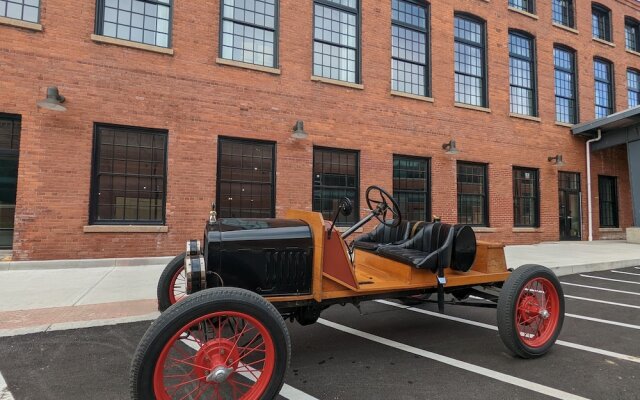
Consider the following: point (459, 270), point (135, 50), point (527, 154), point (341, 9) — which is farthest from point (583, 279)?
point (135, 50)

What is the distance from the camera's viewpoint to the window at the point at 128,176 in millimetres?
8273

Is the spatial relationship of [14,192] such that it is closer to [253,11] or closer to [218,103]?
[218,103]

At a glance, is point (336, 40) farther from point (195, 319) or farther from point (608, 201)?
point (608, 201)

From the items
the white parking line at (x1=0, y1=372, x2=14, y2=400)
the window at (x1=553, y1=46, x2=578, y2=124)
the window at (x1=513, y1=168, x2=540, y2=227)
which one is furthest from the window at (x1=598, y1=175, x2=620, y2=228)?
the white parking line at (x1=0, y1=372, x2=14, y2=400)

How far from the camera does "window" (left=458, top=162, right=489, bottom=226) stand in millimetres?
12473

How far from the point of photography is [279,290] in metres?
3.08

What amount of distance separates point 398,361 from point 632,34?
2171 centimetres

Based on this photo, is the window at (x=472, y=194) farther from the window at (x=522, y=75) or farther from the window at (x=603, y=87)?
the window at (x=603, y=87)

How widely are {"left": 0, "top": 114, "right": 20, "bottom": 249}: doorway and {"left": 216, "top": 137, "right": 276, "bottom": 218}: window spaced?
4187 millimetres

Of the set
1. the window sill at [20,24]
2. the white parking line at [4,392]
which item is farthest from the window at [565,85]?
the white parking line at [4,392]

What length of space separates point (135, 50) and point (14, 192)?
406 cm

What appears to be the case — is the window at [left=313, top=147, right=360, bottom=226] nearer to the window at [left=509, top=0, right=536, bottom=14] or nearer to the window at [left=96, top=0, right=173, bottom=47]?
the window at [left=96, top=0, right=173, bottom=47]

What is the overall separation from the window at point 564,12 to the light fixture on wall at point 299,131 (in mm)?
12639

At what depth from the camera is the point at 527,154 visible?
534 inches
